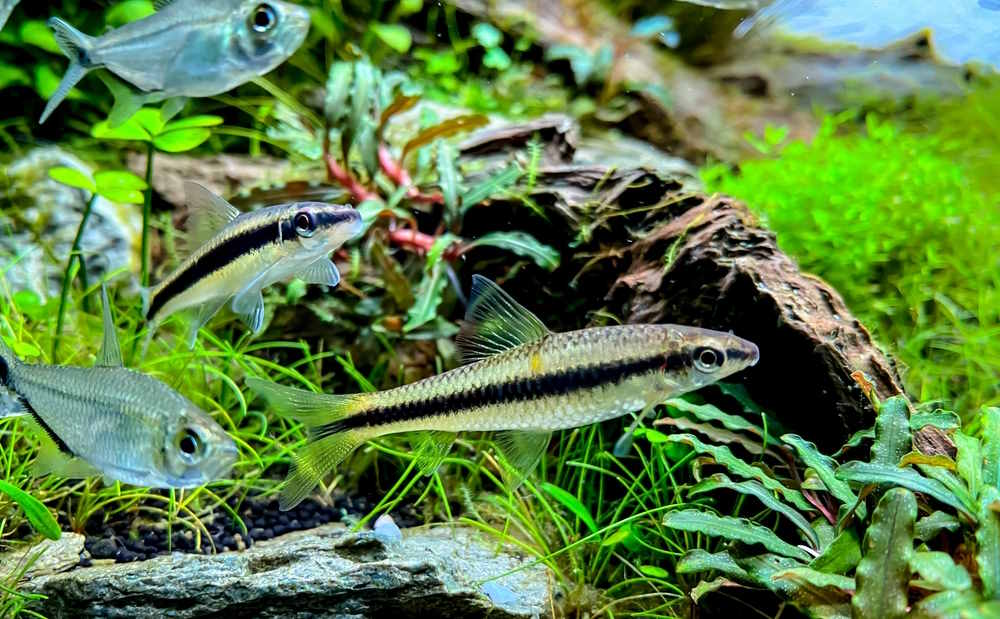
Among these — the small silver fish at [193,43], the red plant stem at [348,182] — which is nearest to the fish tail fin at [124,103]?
the small silver fish at [193,43]

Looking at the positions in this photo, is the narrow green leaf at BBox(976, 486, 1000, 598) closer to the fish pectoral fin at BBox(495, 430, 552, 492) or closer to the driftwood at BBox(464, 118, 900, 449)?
the driftwood at BBox(464, 118, 900, 449)

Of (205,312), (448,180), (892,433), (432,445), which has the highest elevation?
(205,312)

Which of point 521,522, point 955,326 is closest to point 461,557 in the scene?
point 521,522

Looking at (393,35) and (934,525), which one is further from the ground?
(393,35)

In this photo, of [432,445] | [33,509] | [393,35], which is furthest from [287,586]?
[393,35]

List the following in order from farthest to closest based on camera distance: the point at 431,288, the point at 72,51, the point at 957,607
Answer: the point at 431,288
the point at 72,51
the point at 957,607

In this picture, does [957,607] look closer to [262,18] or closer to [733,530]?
[733,530]
